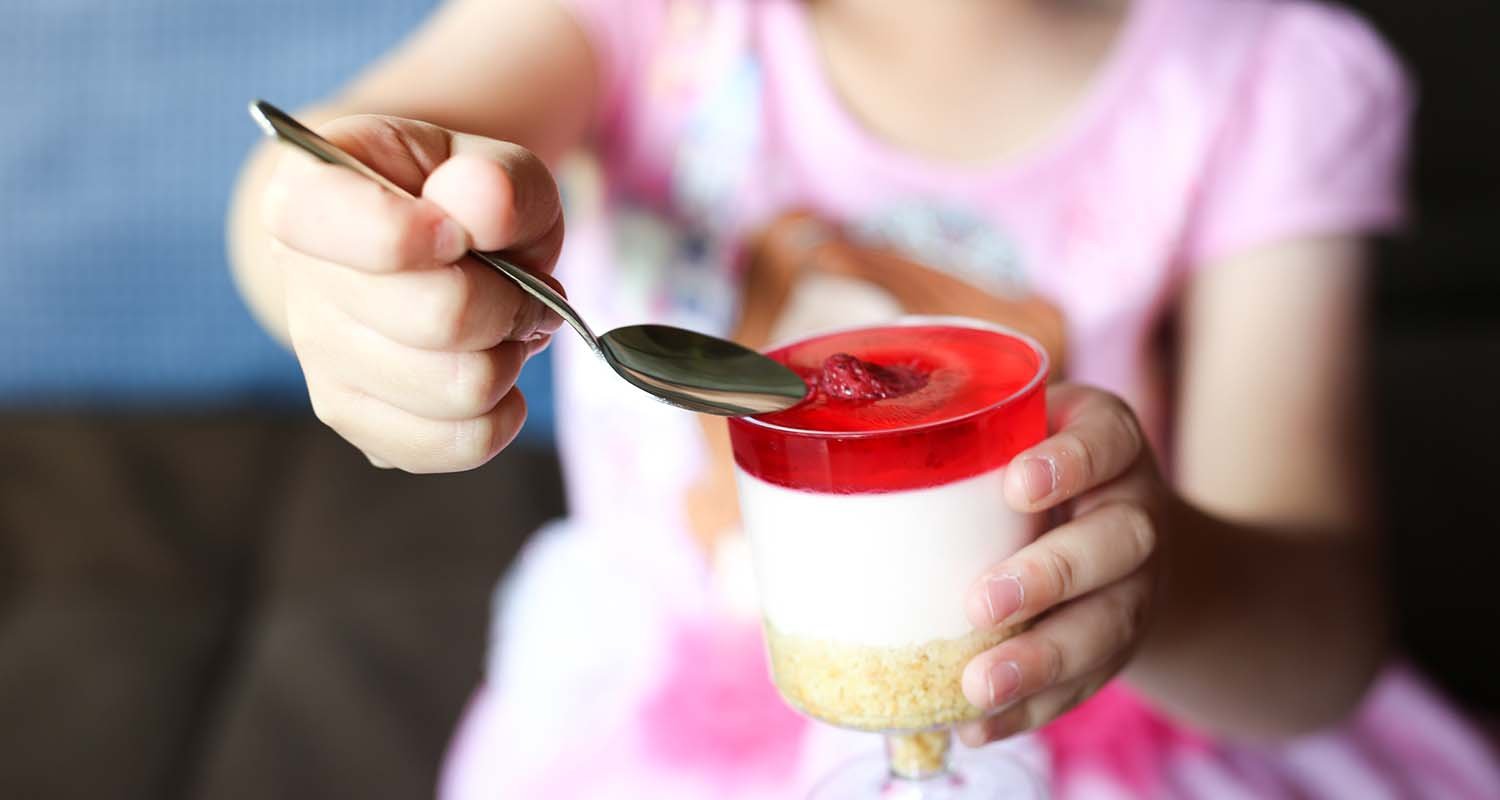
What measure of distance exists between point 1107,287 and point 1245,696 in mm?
325

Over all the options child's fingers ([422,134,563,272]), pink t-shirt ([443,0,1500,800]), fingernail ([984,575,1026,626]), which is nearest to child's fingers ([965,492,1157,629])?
fingernail ([984,575,1026,626])

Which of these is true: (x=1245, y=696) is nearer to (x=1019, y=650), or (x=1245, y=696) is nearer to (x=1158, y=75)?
(x=1019, y=650)

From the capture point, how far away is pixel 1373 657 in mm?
834

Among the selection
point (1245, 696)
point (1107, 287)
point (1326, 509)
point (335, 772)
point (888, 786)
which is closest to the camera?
point (888, 786)

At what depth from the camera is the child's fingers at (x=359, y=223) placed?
0.39 metres

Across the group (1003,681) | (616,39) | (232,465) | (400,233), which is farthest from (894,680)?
(232,465)

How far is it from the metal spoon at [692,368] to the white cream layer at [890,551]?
4cm

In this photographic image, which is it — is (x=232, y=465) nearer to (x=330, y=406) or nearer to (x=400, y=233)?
(x=330, y=406)

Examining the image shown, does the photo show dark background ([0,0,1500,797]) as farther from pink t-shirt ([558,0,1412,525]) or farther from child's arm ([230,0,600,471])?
child's arm ([230,0,600,471])

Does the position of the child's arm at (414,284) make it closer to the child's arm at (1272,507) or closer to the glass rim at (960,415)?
the glass rim at (960,415)

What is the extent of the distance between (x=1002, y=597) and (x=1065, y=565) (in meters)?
0.03

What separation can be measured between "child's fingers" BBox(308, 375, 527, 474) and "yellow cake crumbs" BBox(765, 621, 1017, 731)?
153 mm

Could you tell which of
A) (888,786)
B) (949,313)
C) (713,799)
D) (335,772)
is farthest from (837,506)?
(335,772)

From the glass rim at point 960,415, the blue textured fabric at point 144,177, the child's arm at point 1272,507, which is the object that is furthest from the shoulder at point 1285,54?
the blue textured fabric at point 144,177
